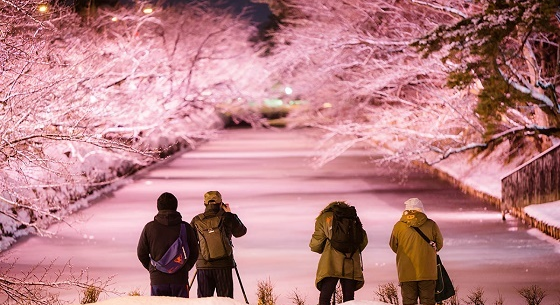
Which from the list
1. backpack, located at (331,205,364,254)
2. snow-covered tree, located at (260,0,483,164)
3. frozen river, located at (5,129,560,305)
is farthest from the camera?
snow-covered tree, located at (260,0,483,164)

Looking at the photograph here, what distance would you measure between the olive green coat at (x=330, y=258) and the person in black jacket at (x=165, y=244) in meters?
1.15

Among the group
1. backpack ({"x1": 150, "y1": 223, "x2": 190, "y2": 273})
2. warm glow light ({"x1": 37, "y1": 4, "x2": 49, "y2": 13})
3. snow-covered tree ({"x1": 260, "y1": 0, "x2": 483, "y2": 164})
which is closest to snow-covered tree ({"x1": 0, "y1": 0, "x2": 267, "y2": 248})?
→ warm glow light ({"x1": 37, "y1": 4, "x2": 49, "y2": 13})

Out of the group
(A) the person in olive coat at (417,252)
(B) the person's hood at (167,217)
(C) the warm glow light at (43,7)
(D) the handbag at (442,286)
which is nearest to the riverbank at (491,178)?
(C) the warm glow light at (43,7)

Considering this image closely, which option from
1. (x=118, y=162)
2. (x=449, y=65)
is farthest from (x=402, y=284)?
(x=118, y=162)

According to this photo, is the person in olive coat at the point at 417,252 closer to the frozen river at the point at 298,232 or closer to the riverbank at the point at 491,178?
the frozen river at the point at 298,232

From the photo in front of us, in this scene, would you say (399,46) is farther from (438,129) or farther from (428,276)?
(428,276)

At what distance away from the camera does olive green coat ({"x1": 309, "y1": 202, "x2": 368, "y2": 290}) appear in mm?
10672

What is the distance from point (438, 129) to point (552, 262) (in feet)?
35.6

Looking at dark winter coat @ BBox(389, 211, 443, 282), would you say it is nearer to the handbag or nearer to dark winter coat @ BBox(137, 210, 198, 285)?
the handbag

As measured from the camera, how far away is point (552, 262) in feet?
57.4

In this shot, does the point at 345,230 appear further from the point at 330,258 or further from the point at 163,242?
the point at 163,242

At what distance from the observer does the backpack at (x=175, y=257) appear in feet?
33.8

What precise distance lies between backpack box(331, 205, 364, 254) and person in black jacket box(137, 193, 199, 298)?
127 cm

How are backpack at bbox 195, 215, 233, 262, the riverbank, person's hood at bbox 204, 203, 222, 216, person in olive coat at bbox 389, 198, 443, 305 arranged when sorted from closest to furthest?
person in olive coat at bbox 389, 198, 443, 305 < backpack at bbox 195, 215, 233, 262 < person's hood at bbox 204, 203, 222, 216 < the riverbank
